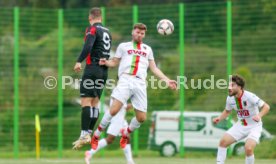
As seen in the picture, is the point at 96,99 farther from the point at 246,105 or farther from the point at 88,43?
the point at 246,105

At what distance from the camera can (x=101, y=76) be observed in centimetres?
1333

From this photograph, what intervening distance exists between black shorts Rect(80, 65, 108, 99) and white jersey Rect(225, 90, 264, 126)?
2306mm

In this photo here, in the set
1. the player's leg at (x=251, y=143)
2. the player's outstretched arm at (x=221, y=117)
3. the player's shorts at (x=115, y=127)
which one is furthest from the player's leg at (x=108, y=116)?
the player's leg at (x=251, y=143)

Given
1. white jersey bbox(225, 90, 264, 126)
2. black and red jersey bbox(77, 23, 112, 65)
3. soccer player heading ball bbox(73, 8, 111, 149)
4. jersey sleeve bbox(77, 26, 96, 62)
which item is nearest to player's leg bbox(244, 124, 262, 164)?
white jersey bbox(225, 90, 264, 126)

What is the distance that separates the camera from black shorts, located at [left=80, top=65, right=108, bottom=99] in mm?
13234

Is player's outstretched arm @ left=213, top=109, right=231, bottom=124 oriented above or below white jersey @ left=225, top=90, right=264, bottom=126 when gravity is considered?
below

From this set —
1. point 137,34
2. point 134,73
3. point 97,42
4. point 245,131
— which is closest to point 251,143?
point 245,131

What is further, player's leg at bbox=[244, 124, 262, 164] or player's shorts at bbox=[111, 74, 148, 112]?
player's shorts at bbox=[111, 74, 148, 112]

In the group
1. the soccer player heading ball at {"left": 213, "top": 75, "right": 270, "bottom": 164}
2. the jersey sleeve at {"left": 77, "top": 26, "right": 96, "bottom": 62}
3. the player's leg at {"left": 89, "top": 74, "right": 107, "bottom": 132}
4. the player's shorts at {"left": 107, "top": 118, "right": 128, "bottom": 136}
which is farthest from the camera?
the player's shorts at {"left": 107, "top": 118, "right": 128, "bottom": 136}

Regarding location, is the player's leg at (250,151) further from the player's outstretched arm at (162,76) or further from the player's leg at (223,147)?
the player's outstretched arm at (162,76)

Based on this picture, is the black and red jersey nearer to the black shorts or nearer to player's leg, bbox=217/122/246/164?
the black shorts

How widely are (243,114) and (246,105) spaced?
0.22 meters

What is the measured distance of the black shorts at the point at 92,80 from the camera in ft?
43.4

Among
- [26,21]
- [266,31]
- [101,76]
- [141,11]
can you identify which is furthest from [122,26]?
[101,76]
